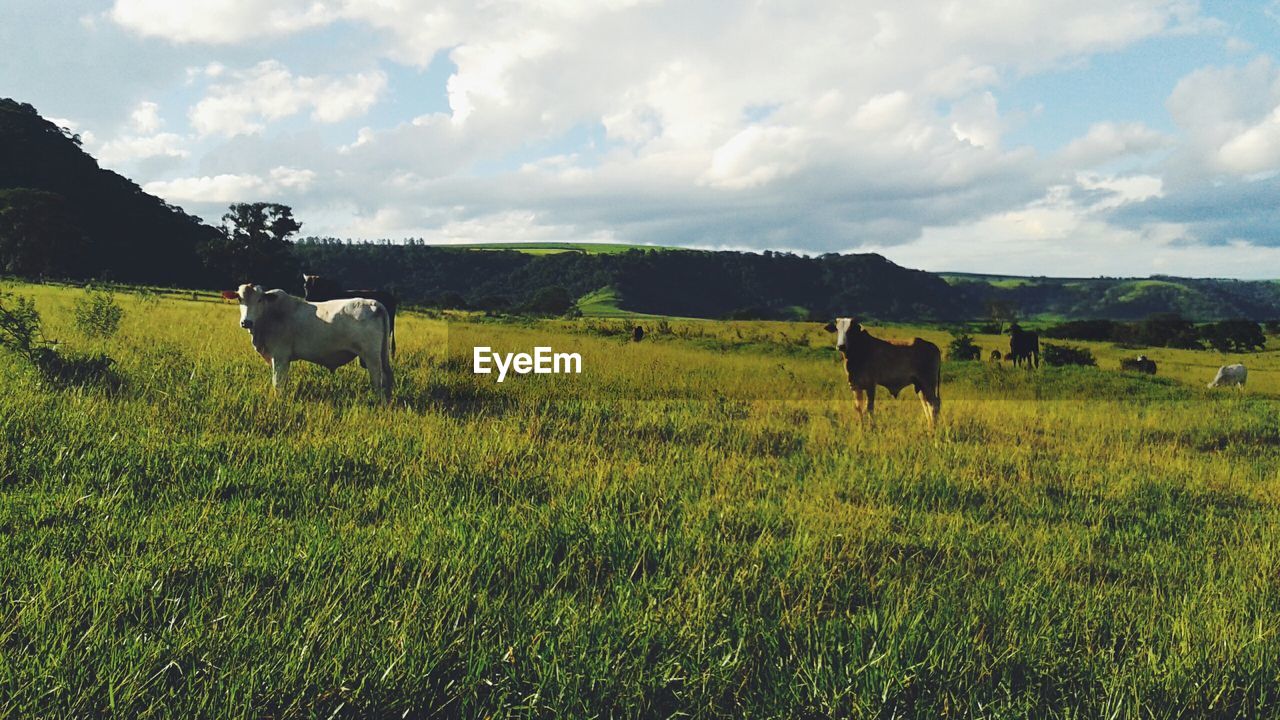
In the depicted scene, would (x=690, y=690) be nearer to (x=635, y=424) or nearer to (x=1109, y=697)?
(x=1109, y=697)

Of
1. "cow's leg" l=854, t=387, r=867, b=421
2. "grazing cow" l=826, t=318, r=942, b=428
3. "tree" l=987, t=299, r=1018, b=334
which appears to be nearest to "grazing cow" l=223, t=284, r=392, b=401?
"cow's leg" l=854, t=387, r=867, b=421

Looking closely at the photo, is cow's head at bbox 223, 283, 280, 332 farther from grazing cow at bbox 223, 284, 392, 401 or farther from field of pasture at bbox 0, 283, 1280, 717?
field of pasture at bbox 0, 283, 1280, 717

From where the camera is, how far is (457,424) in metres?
8.03

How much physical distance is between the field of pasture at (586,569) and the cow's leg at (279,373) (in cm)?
84

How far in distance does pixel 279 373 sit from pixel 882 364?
31.9 ft

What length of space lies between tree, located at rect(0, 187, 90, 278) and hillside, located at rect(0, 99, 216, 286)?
9cm

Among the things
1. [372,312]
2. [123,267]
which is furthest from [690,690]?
[123,267]

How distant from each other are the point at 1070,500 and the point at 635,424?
485 cm

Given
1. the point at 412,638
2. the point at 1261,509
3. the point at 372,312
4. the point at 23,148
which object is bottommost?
the point at 1261,509

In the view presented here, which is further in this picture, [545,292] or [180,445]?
[545,292]

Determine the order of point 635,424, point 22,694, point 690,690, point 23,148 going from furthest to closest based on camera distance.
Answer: point 23,148, point 635,424, point 690,690, point 22,694

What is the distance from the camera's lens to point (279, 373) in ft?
31.6

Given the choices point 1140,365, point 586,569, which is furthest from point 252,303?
point 1140,365

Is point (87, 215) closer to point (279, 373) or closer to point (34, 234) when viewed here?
point (34, 234)
